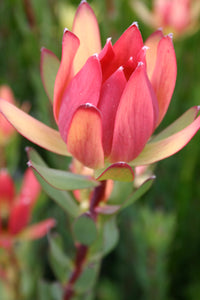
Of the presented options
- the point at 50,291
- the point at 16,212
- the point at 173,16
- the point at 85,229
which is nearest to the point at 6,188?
the point at 16,212

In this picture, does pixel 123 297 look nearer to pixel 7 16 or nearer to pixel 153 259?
pixel 153 259

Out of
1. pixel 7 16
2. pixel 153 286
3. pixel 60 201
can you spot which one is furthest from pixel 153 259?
pixel 7 16

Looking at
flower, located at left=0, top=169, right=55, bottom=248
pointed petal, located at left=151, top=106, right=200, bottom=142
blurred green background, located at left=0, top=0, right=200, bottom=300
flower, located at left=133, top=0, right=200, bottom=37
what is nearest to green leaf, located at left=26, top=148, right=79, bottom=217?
pointed petal, located at left=151, top=106, right=200, bottom=142

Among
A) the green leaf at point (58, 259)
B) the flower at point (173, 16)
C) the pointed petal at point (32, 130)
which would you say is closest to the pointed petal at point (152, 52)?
the pointed petal at point (32, 130)

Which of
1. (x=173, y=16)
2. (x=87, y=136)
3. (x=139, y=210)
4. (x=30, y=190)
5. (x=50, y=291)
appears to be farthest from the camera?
(x=173, y=16)

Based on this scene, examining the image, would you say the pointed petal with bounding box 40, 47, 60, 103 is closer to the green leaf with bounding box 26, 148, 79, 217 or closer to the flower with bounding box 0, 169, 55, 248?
the green leaf with bounding box 26, 148, 79, 217

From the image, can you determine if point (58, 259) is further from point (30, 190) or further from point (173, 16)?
point (173, 16)
